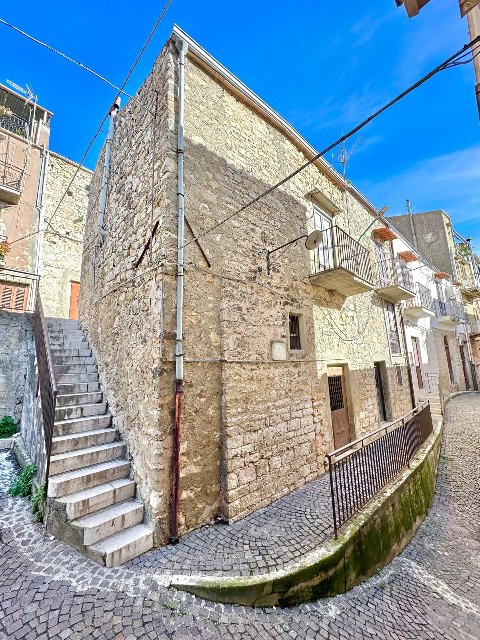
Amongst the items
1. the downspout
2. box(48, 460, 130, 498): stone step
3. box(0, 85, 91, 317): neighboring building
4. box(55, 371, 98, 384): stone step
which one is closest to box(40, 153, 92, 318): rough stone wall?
box(0, 85, 91, 317): neighboring building

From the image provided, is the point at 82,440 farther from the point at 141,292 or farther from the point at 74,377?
the point at 141,292

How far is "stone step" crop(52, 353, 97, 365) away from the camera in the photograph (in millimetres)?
5895

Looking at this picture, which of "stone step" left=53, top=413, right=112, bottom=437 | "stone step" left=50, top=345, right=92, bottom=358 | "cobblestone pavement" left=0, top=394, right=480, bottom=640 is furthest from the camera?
"stone step" left=50, top=345, right=92, bottom=358

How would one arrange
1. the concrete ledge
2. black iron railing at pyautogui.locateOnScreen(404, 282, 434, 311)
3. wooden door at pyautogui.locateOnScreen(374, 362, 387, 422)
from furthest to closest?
black iron railing at pyautogui.locateOnScreen(404, 282, 434, 311)
wooden door at pyautogui.locateOnScreen(374, 362, 387, 422)
the concrete ledge

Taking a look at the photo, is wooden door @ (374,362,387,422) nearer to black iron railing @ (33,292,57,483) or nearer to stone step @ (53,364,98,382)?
stone step @ (53,364,98,382)

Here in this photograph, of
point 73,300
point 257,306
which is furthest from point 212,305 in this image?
point 73,300

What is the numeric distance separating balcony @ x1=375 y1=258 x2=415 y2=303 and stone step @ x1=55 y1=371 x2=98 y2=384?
927cm

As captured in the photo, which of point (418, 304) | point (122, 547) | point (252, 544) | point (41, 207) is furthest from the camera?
point (418, 304)

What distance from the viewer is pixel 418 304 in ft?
42.1

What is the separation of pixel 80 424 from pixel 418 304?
13693mm

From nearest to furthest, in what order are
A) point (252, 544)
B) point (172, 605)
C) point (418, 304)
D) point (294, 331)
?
point (172, 605) → point (252, 544) → point (294, 331) → point (418, 304)

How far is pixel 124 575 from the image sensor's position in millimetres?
3059

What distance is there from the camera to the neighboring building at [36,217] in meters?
11.2

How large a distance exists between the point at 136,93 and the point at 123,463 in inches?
283
